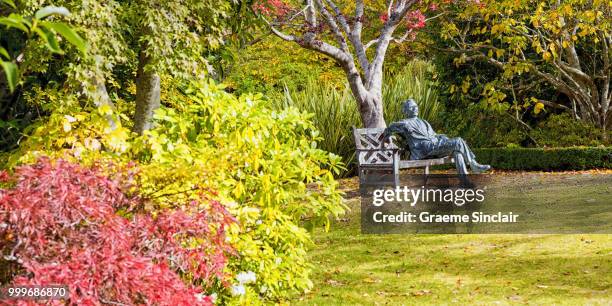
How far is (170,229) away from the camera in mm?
3619

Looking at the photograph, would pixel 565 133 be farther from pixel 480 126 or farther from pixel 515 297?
pixel 515 297

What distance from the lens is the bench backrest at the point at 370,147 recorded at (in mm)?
11578

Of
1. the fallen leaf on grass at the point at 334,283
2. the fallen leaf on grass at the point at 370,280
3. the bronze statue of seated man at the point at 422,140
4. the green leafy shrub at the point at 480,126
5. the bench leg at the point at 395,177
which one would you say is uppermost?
the green leafy shrub at the point at 480,126

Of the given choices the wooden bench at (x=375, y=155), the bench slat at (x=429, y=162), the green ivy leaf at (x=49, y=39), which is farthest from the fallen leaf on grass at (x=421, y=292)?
the green ivy leaf at (x=49, y=39)

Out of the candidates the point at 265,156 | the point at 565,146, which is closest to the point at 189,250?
the point at 265,156

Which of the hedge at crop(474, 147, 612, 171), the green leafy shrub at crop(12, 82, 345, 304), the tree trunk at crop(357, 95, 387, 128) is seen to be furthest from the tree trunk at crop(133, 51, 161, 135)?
the hedge at crop(474, 147, 612, 171)

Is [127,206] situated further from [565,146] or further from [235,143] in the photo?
[565,146]

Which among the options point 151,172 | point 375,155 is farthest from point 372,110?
point 151,172

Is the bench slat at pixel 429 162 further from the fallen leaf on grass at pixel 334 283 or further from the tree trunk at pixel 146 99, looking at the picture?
the tree trunk at pixel 146 99

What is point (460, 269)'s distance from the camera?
7184 millimetres

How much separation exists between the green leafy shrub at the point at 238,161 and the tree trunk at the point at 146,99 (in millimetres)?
1477

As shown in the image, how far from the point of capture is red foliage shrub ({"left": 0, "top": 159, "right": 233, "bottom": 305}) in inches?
125

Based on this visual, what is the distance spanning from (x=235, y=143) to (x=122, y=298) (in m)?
2.02

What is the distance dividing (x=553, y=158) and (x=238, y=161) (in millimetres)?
11600
